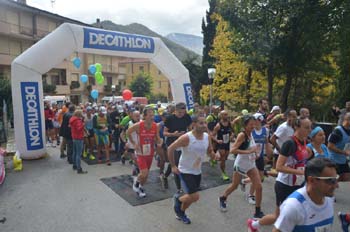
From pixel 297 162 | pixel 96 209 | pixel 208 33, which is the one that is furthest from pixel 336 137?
pixel 208 33

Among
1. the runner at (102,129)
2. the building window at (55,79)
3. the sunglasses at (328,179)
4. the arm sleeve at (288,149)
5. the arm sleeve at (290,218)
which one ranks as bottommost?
the runner at (102,129)

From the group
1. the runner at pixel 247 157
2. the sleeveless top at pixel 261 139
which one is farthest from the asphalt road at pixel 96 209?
the sleeveless top at pixel 261 139

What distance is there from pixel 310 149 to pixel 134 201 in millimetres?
3361

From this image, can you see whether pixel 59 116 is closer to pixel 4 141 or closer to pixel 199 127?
pixel 4 141

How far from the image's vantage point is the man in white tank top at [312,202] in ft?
6.64

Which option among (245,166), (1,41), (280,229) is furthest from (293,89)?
(1,41)

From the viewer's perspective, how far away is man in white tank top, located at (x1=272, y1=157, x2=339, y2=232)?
202 cm

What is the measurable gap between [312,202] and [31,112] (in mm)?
8572

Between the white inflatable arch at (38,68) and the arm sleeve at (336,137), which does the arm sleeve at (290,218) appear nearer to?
the arm sleeve at (336,137)

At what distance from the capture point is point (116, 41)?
10289 mm

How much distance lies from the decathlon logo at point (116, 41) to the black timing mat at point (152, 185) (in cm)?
468

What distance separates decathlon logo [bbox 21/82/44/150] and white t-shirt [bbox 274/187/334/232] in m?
8.45

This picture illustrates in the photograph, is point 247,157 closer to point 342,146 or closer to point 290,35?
point 342,146

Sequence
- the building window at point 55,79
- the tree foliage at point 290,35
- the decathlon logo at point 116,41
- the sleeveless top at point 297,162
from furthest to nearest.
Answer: the building window at point 55,79 → the tree foliage at point 290,35 → the decathlon logo at point 116,41 → the sleeveless top at point 297,162
